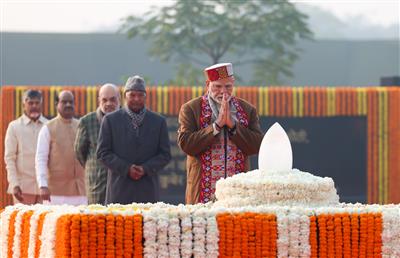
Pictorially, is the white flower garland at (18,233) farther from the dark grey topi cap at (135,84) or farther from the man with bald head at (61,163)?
the man with bald head at (61,163)

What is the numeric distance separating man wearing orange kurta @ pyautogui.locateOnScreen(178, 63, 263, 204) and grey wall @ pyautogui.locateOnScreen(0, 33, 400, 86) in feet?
100.0

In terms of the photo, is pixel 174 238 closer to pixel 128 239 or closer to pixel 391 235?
pixel 128 239

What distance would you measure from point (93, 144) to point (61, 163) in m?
1.09

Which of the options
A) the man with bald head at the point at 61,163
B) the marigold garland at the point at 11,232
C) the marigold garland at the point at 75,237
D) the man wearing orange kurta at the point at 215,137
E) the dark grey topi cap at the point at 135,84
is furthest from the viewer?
the man with bald head at the point at 61,163

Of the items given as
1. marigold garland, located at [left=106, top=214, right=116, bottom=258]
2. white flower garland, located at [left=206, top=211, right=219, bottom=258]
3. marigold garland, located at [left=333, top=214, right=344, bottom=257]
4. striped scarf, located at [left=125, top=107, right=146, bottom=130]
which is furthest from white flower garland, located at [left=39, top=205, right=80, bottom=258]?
striped scarf, located at [left=125, top=107, right=146, bottom=130]

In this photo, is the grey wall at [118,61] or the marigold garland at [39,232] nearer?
the marigold garland at [39,232]

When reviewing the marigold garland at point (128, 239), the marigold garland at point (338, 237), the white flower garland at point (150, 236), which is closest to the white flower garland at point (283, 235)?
the marigold garland at point (338, 237)

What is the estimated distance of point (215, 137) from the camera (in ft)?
31.5

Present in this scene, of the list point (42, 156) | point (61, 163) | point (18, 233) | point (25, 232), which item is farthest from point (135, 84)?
point (25, 232)

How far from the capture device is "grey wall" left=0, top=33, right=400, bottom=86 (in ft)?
132

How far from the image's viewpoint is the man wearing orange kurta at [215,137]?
9.62 m

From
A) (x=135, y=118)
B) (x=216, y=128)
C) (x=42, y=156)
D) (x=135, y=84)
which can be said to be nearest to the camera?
(x=216, y=128)

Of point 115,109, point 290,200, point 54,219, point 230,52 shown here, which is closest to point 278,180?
point 290,200

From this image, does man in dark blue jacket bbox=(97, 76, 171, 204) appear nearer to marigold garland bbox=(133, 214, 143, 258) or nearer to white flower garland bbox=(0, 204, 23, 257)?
white flower garland bbox=(0, 204, 23, 257)
